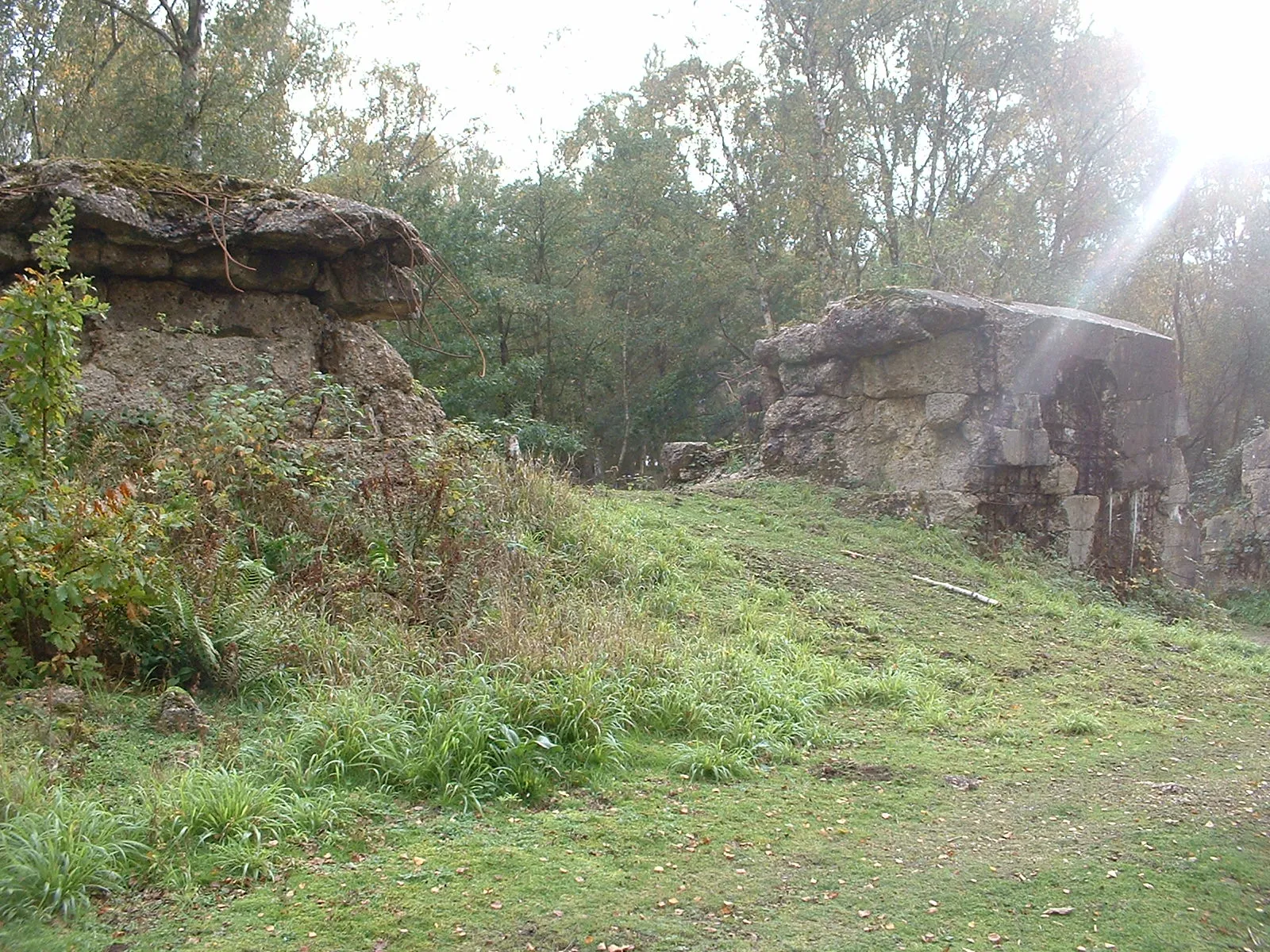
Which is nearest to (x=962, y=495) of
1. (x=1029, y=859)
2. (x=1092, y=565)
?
(x=1092, y=565)

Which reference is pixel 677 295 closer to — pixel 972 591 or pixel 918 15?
pixel 918 15

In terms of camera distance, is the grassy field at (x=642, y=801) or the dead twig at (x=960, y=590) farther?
the dead twig at (x=960, y=590)

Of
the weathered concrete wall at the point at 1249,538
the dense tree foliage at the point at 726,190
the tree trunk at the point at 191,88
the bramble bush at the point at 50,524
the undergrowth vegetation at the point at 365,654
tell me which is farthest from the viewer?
the dense tree foliage at the point at 726,190

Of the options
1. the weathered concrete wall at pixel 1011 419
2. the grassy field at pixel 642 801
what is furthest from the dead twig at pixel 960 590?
the weathered concrete wall at pixel 1011 419

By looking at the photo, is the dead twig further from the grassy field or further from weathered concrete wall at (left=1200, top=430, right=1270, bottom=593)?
weathered concrete wall at (left=1200, top=430, right=1270, bottom=593)

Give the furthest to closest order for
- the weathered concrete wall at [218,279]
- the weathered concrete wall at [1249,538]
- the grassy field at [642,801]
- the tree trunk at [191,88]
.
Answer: the weathered concrete wall at [1249,538] → the tree trunk at [191,88] → the weathered concrete wall at [218,279] → the grassy field at [642,801]

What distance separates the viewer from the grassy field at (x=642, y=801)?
3.20 metres

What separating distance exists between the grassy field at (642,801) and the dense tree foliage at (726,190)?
13.9 meters

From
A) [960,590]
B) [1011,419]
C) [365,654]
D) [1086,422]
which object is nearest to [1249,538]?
[1086,422]

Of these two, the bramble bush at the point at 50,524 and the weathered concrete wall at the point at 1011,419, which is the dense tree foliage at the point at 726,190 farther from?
the bramble bush at the point at 50,524

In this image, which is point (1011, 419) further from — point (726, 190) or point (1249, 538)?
point (726, 190)

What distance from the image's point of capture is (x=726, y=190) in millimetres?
26750

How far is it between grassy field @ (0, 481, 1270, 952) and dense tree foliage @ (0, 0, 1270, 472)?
13.9m

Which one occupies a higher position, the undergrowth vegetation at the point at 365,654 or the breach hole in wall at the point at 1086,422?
the breach hole in wall at the point at 1086,422
